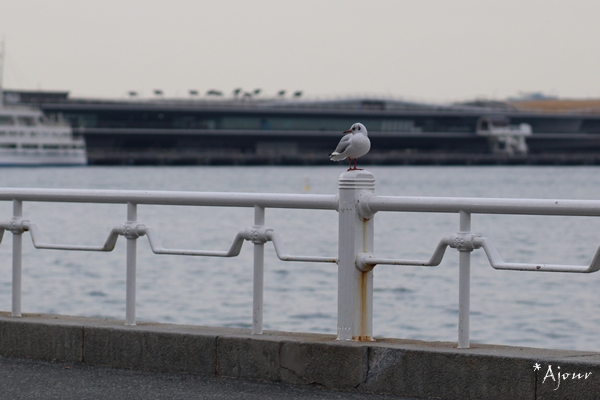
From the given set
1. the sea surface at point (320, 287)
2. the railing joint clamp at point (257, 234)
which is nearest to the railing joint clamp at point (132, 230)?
the railing joint clamp at point (257, 234)

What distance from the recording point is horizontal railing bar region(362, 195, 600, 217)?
5.26 meters

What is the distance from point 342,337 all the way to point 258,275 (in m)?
0.60

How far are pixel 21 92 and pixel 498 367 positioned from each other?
531ft

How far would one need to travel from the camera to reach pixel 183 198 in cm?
636

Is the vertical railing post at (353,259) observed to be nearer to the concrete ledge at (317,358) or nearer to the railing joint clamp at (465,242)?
the concrete ledge at (317,358)

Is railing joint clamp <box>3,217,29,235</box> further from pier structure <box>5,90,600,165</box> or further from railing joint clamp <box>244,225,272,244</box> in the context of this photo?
pier structure <box>5,90,600,165</box>

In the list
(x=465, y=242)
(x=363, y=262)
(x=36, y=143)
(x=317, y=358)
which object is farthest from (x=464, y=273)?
(x=36, y=143)

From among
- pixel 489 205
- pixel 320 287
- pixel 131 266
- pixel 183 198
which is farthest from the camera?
pixel 320 287

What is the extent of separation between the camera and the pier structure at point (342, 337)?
5.41m

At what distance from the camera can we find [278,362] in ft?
19.7

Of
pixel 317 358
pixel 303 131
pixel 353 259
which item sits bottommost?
pixel 317 358

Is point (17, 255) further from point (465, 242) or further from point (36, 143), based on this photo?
point (36, 143)

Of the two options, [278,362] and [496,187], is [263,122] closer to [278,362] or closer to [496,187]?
[496,187]

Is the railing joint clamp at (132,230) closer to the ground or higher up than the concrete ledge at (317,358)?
higher up
